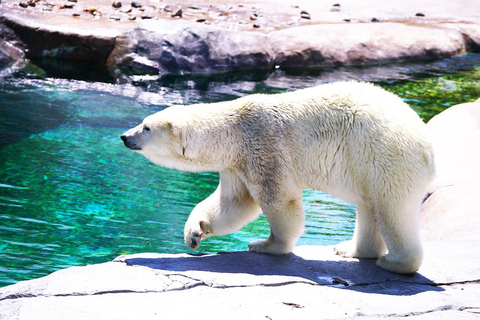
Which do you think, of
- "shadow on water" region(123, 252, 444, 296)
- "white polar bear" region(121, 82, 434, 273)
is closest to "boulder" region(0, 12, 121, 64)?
"white polar bear" region(121, 82, 434, 273)

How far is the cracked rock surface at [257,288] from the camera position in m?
2.91

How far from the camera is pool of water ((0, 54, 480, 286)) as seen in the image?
5184 mm

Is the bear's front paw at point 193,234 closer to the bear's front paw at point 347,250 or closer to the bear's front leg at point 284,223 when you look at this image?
the bear's front leg at point 284,223

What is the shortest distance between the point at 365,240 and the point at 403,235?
40 cm

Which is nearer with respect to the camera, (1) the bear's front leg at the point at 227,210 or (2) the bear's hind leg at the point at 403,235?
(2) the bear's hind leg at the point at 403,235

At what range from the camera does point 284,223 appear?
386 centimetres

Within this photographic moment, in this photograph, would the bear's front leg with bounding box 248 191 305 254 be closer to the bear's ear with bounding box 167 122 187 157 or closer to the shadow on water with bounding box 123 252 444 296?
the shadow on water with bounding box 123 252 444 296

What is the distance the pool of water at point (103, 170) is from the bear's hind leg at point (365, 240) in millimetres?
1299

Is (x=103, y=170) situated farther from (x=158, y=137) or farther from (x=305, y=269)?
(x=305, y=269)

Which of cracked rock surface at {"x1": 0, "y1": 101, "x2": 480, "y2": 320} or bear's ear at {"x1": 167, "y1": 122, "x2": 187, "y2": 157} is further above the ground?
bear's ear at {"x1": 167, "y1": 122, "x2": 187, "y2": 157}

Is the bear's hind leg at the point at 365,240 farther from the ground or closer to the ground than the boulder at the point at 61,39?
closer to the ground

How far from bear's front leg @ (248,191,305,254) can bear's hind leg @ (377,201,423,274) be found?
1.66ft

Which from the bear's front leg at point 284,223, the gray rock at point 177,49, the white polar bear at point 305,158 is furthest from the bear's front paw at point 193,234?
the gray rock at point 177,49

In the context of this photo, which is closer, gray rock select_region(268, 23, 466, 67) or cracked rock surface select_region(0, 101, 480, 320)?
cracked rock surface select_region(0, 101, 480, 320)
